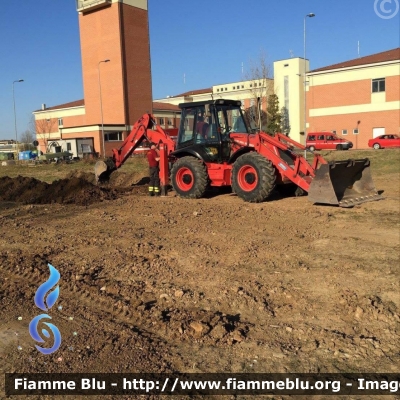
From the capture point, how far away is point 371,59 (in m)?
43.2

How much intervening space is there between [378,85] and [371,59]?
3551mm

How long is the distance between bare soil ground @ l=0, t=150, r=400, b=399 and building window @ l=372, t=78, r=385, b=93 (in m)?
35.7

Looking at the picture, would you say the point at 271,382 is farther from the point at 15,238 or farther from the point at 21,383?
the point at 15,238

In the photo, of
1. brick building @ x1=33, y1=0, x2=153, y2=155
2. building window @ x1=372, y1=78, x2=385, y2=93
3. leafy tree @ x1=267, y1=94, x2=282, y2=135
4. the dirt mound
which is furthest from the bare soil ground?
leafy tree @ x1=267, y1=94, x2=282, y2=135

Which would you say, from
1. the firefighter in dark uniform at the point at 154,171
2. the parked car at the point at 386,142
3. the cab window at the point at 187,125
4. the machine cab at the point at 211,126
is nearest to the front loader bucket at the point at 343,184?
the machine cab at the point at 211,126

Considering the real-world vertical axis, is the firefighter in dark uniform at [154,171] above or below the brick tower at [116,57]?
below

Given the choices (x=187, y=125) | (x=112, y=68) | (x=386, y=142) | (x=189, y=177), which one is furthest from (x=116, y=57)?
(x=189, y=177)

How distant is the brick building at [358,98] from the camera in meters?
40.7

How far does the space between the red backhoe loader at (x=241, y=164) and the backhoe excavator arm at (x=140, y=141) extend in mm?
34

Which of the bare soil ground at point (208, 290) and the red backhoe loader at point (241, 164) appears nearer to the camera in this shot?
the bare soil ground at point (208, 290)

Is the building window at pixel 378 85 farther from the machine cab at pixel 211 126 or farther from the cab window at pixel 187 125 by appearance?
the cab window at pixel 187 125

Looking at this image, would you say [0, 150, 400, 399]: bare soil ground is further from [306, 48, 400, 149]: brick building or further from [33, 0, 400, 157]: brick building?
A: [306, 48, 400, 149]: brick building

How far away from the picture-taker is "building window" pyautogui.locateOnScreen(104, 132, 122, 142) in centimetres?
4306

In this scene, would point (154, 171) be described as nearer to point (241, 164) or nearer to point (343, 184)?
point (241, 164)
